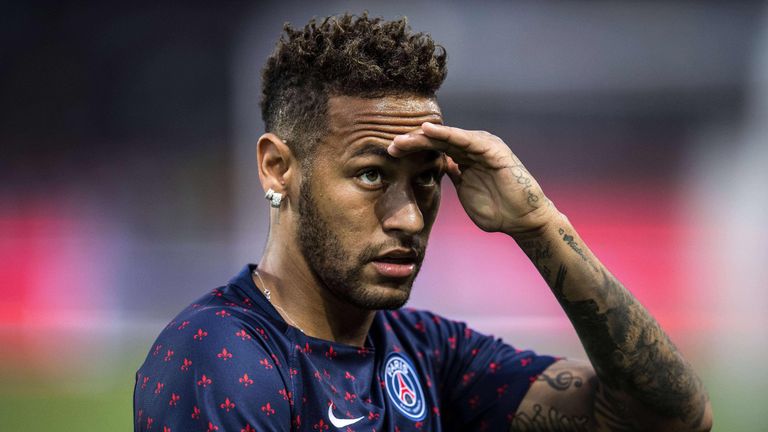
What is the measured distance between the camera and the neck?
272 cm

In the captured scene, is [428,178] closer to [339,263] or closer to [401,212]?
[401,212]

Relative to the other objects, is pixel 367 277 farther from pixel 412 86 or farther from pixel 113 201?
pixel 113 201

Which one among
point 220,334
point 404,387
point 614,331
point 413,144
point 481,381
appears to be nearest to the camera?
point 220,334

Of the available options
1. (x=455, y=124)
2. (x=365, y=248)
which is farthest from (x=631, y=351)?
(x=455, y=124)

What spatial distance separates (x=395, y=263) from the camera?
265 cm

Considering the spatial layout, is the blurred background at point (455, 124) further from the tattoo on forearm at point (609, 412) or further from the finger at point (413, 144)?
the finger at point (413, 144)

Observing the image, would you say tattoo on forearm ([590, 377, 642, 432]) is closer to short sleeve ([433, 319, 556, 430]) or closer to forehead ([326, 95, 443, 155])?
short sleeve ([433, 319, 556, 430])

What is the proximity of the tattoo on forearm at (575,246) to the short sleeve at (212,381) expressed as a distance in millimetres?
857

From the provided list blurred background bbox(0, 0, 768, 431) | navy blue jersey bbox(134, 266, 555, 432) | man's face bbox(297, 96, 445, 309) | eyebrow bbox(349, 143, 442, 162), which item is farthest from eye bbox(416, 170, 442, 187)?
blurred background bbox(0, 0, 768, 431)

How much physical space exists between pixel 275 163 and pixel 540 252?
2.65 feet

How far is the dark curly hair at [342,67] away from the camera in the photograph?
8.66 ft

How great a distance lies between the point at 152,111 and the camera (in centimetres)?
970

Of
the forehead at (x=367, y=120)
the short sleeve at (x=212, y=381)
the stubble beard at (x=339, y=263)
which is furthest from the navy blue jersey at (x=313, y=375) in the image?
the forehead at (x=367, y=120)

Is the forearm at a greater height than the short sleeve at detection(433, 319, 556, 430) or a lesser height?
greater
